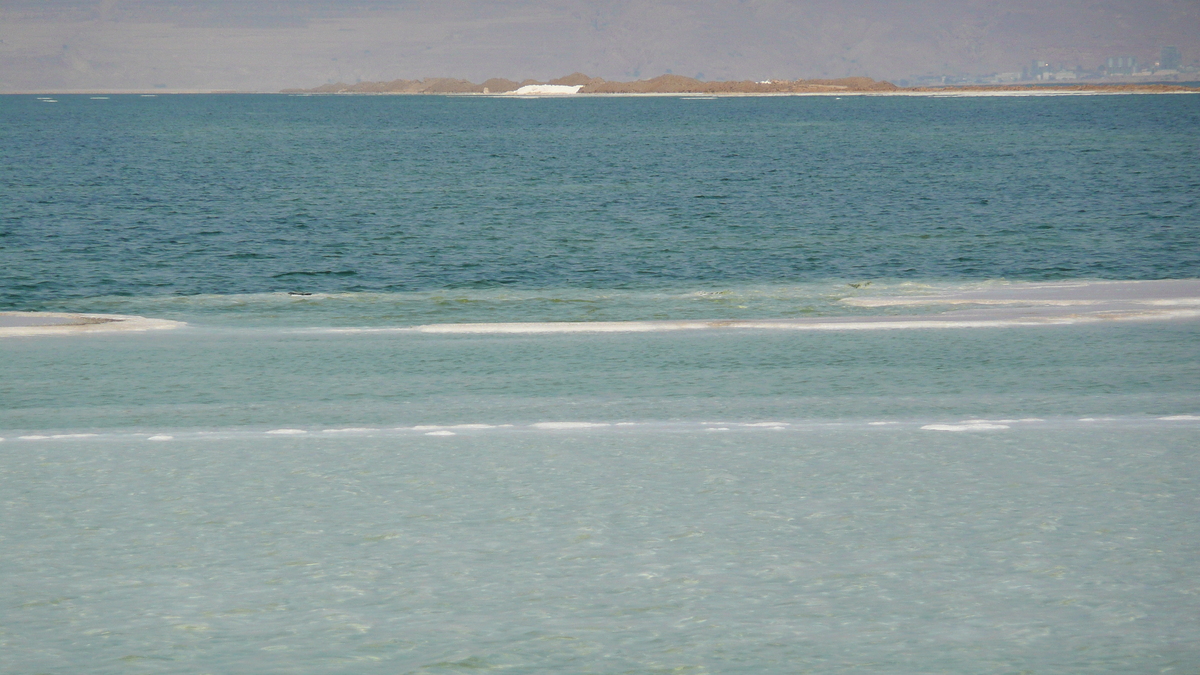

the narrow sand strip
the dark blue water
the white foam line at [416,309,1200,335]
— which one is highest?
the narrow sand strip

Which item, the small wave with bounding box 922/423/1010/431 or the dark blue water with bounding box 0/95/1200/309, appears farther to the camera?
the dark blue water with bounding box 0/95/1200/309

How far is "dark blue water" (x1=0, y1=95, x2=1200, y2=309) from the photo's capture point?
2941cm

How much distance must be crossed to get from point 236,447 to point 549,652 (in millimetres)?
5516

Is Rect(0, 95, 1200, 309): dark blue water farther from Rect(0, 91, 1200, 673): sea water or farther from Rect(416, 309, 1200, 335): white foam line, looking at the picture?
Rect(416, 309, 1200, 335): white foam line

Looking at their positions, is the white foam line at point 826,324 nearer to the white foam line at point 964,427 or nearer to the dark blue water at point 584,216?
the white foam line at point 964,427

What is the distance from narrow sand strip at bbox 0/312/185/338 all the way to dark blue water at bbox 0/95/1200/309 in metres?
6.76

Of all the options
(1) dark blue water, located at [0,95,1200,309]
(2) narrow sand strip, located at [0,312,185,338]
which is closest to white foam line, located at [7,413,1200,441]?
(2) narrow sand strip, located at [0,312,185,338]

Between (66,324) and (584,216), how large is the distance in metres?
27.2

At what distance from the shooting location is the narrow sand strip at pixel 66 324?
17422 mm

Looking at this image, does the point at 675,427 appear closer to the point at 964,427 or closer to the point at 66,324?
the point at 964,427

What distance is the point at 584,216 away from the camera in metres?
43.9

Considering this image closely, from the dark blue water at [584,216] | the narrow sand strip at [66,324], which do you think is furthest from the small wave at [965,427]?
the dark blue water at [584,216]

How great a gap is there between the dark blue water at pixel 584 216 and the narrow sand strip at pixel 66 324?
6759 mm

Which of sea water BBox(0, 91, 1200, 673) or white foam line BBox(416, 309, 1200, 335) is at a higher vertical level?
sea water BBox(0, 91, 1200, 673)
